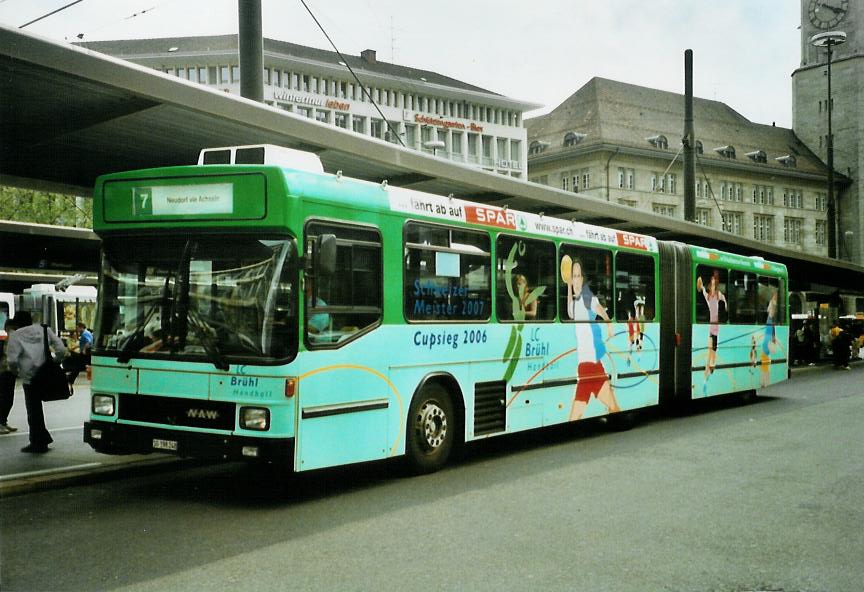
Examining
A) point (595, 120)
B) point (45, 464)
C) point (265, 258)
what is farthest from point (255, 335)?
point (595, 120)

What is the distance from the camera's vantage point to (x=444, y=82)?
10062 cm

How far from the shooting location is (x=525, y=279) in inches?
463

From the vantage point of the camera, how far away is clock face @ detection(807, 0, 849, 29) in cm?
9000

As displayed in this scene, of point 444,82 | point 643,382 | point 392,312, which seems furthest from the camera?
point 444,82

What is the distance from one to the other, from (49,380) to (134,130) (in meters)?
3.17

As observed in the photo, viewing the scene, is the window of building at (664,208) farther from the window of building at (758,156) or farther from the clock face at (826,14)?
the clock face at (826,14)

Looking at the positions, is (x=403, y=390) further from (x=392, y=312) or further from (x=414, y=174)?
(x=414, y=174)

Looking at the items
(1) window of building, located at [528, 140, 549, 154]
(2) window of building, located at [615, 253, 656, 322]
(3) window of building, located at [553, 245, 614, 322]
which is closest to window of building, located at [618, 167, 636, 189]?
(1) window of building, located at [528, 140, 549, 154]

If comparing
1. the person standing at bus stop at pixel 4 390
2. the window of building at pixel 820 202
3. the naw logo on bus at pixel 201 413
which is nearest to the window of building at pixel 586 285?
the naw logo on bus at pixel 201 413

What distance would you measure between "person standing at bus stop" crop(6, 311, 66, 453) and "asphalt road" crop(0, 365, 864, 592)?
1.97 m

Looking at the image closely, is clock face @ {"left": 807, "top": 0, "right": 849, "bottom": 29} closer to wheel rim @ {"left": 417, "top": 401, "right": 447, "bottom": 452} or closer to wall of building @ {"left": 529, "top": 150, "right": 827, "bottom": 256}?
wall of building @ {"left": 529, "top": 150, "right": 827, "bottom": 256}

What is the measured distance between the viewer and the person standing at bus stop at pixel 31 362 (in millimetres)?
10891

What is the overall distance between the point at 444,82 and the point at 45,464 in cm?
9367

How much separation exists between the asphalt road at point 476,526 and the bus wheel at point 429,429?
21cm
